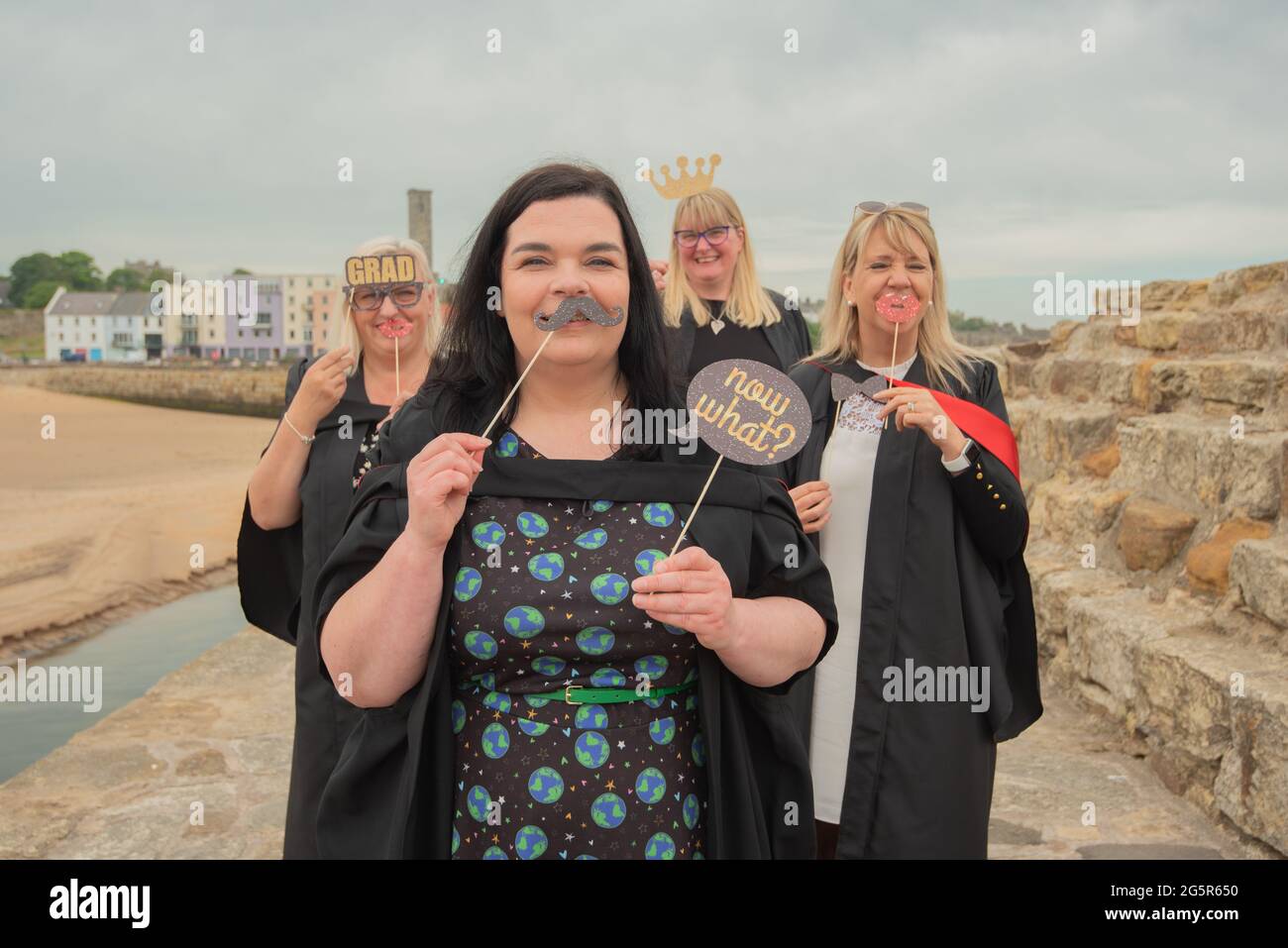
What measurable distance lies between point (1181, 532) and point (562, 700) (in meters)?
4.20

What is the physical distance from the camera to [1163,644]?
4.65 metres

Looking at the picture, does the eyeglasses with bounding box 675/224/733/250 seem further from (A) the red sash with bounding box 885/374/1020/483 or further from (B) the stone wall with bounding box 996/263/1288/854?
(B) the stone wall with bounding box 996/263/1288/854

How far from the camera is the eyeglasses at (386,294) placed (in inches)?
138

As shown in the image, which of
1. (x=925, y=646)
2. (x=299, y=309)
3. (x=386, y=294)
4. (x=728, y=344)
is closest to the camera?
(x=925, y=646)

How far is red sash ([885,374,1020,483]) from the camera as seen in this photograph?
3111 mm

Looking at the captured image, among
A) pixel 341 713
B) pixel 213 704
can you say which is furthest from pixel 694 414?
pixel 213 704

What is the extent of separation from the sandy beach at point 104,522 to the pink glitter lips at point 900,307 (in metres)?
7.29

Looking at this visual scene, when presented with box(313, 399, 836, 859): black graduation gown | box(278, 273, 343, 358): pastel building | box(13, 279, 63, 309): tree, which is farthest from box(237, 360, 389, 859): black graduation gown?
box(13, 279, 63, 309): tree

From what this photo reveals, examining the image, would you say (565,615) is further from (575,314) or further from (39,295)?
(39,295)

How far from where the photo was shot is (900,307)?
3.21 meters

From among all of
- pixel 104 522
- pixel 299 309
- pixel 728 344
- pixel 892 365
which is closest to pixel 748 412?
pixel 892 365

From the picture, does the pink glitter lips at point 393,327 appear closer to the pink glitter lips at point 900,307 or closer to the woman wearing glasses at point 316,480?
the woman wearing glasses at point 316,480

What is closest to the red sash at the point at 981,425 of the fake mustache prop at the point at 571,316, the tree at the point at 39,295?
the fake mustache prop at the point at 571,316

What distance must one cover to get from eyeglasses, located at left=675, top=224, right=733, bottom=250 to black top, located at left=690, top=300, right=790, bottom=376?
0.28 m
